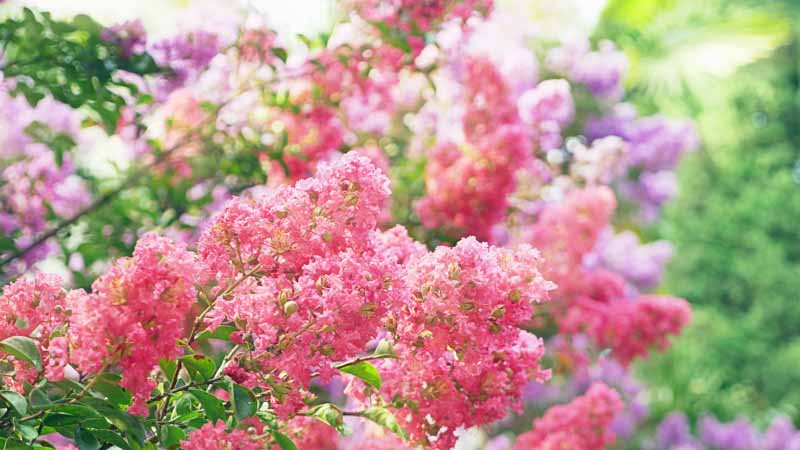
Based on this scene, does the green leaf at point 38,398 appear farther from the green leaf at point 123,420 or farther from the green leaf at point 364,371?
the green leaf at point 364,371

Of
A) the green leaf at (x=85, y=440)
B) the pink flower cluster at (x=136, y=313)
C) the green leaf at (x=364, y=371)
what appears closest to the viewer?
the pink flower cluster at (x=136, y=313)

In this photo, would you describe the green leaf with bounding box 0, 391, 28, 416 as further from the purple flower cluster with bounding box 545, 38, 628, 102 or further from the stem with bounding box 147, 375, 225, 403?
the purple flower cluster with bounding box 545, 38, 628, 102

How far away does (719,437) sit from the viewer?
556 centimetres

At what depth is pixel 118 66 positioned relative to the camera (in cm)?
188

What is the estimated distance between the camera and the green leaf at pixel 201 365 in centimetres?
103

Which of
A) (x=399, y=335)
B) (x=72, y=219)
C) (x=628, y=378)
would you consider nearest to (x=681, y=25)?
(x=628, y=378)

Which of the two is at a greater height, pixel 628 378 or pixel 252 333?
A: pixel 628 378

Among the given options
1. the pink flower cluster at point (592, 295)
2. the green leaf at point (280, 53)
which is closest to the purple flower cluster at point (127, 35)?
the green leaf at point (280, 53)

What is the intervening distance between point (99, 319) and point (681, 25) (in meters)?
6.90

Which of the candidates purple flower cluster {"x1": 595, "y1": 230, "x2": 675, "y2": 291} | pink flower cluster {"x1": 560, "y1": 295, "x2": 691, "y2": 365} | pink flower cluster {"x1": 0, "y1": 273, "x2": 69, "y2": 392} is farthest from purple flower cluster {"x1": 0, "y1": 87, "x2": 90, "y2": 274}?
purple flower cluster {"x1": 595, "y1": 230, "x2": 675, "y2": 291}

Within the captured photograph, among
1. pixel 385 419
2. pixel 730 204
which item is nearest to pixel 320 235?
pixel 385 419

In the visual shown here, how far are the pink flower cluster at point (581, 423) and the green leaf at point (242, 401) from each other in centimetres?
117

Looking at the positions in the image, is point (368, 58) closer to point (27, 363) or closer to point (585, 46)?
point (27, 363)

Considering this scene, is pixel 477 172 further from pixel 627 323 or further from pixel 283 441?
Answer: pixel 283 441
